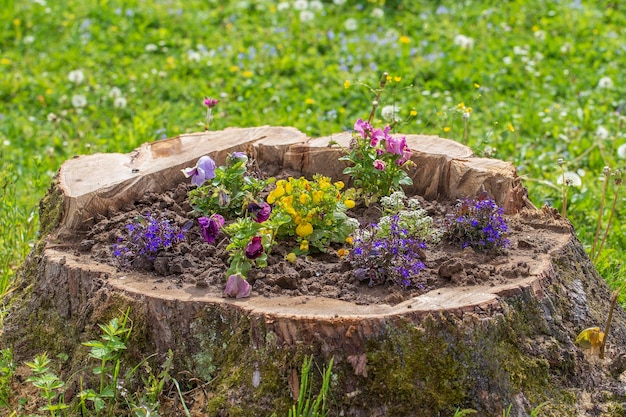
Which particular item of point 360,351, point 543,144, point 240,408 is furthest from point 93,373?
point 543,144

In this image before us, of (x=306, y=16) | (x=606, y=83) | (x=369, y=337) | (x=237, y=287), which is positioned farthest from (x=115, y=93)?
(x=369, y=337)

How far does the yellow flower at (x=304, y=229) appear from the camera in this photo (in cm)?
359

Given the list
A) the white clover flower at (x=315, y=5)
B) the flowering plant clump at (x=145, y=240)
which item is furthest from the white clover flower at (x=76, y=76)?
the flowering plant clump at (x=145, y=240)

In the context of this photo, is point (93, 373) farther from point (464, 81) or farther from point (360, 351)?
point (464, 81)

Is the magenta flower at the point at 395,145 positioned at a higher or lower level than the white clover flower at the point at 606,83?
higher

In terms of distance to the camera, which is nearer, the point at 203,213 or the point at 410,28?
the point at 203,213

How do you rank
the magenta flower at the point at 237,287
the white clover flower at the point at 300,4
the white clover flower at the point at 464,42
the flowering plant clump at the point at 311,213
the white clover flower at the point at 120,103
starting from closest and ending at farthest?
the magenta flower at the point at 237,287 < the flowering plant clump at the point at 311,213 < the white clover flower at the point at 120,103 < the white clover flower at the point at 464,42 < the white clover flower at the point at 300,4

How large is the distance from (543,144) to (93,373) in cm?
405

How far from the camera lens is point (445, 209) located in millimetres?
3996

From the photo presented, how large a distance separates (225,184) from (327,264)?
23.6 inches

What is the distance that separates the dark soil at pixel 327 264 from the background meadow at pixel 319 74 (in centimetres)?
154

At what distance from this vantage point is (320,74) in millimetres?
7359

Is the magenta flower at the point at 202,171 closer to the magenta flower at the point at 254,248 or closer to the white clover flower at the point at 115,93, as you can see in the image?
the magenta flower at the point at 254,248

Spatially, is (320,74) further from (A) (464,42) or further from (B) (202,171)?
(B) (202,171)
